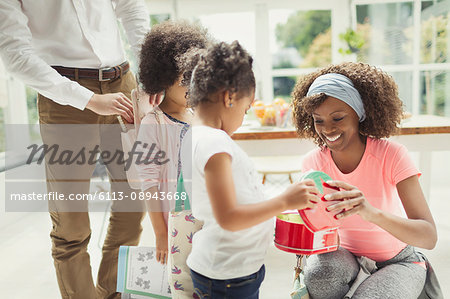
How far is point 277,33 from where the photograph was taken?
168 inches

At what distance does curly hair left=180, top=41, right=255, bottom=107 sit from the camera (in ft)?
3.11

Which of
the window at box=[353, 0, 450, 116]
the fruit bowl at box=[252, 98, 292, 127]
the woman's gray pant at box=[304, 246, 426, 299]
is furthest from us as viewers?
the window at box=[353, 0, 450, 116]

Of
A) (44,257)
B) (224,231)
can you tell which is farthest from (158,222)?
(44,257)

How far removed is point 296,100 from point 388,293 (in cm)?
68

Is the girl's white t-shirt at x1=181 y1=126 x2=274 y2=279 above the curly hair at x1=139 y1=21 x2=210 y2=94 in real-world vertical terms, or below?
below

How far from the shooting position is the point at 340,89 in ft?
4.17

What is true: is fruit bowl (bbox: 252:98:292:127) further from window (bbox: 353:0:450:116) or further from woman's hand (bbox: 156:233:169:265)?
window (bbox: 353:0:450:116)

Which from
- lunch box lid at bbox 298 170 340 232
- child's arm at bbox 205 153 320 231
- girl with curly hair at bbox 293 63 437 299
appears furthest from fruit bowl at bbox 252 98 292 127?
child's arm at bbox 205 153 320 231

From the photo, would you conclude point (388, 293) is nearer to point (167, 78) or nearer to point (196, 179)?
point (196, 179)

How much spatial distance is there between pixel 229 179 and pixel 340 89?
1.84 ft

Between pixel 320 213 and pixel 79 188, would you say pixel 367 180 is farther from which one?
pixel 79 188

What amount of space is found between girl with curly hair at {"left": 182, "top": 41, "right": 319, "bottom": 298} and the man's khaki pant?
613mm

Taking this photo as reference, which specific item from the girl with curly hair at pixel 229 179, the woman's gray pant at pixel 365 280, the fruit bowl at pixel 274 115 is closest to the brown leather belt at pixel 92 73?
the girl with curly hair at pixel 229 179

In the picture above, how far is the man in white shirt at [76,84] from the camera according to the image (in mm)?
1331
